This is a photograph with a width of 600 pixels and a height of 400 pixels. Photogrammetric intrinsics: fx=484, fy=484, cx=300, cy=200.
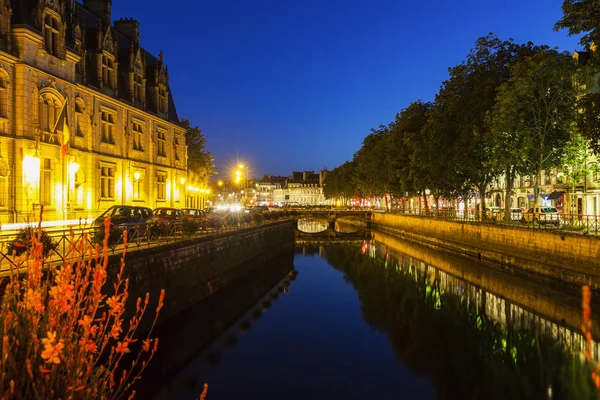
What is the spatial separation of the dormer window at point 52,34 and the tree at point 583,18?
1050 inches

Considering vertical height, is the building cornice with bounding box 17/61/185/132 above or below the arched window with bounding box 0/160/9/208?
above

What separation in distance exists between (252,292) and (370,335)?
32.2 feet

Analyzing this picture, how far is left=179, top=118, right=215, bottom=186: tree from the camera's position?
61047 millimetres

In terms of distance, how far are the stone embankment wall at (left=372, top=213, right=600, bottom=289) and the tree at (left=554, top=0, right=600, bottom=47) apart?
9472mm

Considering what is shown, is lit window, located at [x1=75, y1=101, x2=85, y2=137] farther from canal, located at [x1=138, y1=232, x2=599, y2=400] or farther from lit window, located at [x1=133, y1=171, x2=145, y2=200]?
canal, located at [x1=138, y1=232, x2=599, y2=400]

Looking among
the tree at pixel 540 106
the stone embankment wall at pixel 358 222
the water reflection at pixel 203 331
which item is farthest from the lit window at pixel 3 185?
the stone embankment wall at pixel 358 222

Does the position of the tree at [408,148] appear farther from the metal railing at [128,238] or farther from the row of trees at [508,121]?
the metal railing at [128,238]

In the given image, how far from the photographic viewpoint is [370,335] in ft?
65.5

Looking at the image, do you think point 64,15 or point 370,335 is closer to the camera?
point 370,335

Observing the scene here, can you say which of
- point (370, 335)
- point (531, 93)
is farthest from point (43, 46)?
point (531, 93)

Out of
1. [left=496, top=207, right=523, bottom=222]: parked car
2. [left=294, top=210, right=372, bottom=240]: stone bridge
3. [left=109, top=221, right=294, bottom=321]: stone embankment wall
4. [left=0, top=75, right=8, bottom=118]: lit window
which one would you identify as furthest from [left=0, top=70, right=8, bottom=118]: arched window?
[left=294, top=210, right=372, bottom=240]: stone bridge

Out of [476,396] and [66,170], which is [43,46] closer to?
[66,170]

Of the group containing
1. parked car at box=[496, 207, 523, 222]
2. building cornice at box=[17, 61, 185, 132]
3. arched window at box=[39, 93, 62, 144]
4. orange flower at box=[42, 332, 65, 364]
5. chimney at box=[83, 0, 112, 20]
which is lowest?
parked car at box=[496, 207, 523, 222]

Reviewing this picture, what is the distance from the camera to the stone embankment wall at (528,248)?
23.9 m
